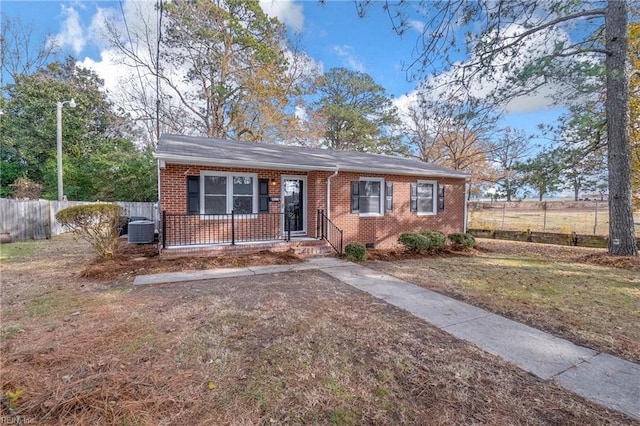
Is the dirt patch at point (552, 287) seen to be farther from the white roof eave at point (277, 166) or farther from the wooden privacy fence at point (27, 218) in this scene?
the wooden privacy fence at point (27, 218)

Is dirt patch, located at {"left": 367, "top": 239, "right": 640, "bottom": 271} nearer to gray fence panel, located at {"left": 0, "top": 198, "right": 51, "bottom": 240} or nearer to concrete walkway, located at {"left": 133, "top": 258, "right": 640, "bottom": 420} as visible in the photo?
concrete walkway, located at {"left": 133, "top": 258, "right": 640, "bottom": 420}

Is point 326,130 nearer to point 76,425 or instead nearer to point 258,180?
point 258,180

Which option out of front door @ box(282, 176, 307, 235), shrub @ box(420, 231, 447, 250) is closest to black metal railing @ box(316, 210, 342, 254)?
front door @ box(282, 176, 307, 235)

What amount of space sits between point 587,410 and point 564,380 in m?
0.43

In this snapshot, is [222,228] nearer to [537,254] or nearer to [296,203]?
[296,203]

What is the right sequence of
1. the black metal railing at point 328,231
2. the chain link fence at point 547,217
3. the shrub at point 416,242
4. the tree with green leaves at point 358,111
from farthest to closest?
the tree with green leaves at point 358,111 → the chain link fence at point 547,217 → the black metal railing at point 328,231 → the shrub at point 416,242

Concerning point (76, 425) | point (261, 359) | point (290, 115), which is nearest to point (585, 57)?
point (261, 359)

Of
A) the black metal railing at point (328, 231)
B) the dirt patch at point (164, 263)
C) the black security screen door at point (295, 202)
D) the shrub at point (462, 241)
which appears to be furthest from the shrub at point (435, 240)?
the dirt patch at point (164, 263)

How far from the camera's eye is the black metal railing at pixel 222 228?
794 centimetres

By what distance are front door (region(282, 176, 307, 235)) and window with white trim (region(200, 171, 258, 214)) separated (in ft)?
3.98

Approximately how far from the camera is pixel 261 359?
2.99 m

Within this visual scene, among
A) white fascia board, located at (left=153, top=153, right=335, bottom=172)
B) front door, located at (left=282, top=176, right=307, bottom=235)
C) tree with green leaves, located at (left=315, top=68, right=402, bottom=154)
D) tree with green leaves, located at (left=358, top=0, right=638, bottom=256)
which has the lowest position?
front door, located at (left=282, top=176, right=307, bottom=235)

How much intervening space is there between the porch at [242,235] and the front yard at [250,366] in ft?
9.40

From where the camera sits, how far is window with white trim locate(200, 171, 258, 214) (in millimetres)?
8359
